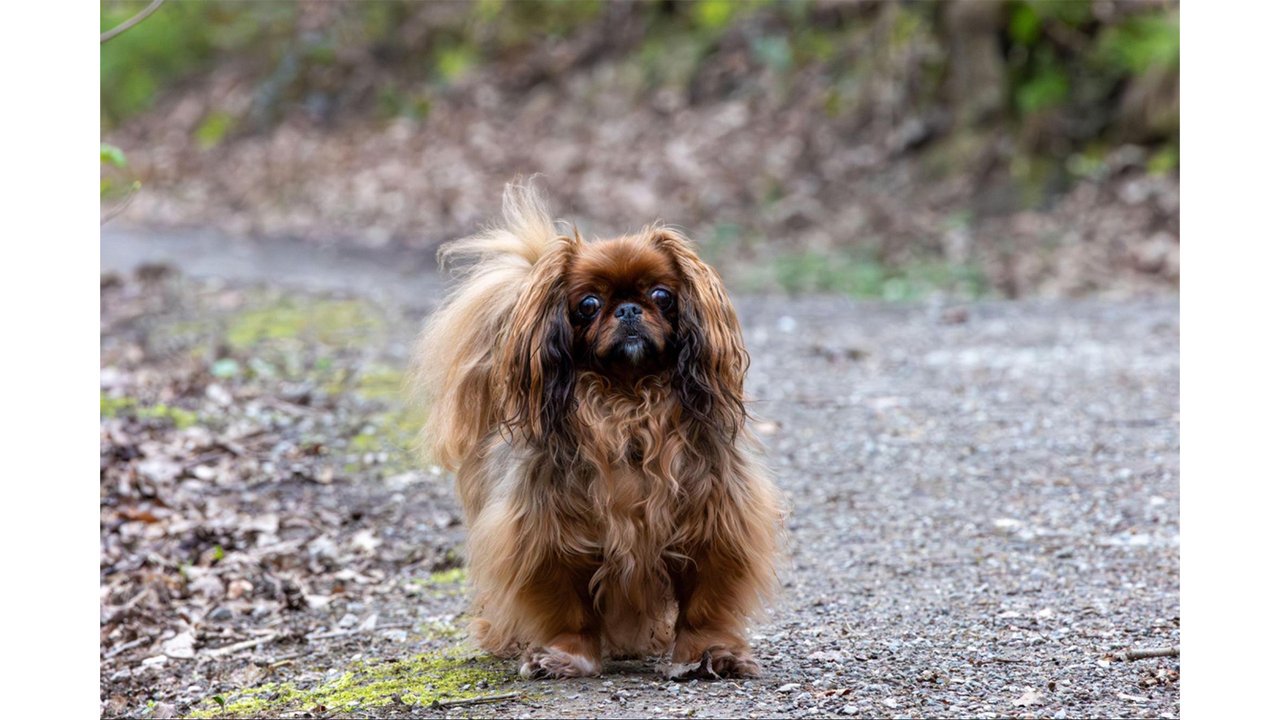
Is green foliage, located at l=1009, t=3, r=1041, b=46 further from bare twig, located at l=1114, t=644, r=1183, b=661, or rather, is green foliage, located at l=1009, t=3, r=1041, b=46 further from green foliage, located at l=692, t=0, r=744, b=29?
bare twig, located at l=1114, t=644, r=1183, b=661

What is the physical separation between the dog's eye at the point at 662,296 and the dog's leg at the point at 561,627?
0.83m

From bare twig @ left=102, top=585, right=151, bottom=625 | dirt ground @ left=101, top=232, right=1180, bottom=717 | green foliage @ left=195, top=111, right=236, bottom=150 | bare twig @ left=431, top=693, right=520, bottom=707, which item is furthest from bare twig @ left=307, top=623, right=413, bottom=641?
green foliage @ left=195, top=111, right=236, bottom=150

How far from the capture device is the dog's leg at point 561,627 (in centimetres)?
394

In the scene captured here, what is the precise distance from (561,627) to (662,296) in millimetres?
1029

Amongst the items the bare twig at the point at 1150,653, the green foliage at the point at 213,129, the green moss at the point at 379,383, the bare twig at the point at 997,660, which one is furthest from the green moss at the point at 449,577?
the green foliage at the point at 213,129

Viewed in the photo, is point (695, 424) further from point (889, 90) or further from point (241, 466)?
point (889, 90)

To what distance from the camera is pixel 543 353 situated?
3766 mm

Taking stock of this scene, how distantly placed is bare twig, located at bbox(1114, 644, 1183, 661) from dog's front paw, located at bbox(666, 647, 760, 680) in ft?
3.53

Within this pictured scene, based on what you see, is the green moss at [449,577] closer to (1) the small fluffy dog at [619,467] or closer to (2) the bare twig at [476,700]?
(1) the small fluffy dog at [619,467]

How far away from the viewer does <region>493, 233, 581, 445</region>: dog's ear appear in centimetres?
376

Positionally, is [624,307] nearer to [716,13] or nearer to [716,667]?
[716,667]

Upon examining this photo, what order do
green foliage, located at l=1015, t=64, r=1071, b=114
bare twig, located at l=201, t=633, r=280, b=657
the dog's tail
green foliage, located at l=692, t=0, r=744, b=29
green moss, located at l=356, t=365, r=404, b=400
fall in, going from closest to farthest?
1. the dog's tail
2. bare twig, located at l=201, t=633, r=280, b=657
3. green moss, located at l=356, t=365, r=404, b=400
4. green foliage, located at l=1015, t=64, r=1071, b=114
5. green foliage, located at l=692, t=0, r=744, b=29

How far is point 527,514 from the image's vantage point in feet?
12.7

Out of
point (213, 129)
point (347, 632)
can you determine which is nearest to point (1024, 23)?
point (347, 632)
